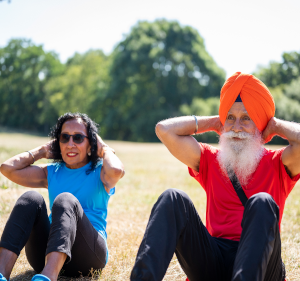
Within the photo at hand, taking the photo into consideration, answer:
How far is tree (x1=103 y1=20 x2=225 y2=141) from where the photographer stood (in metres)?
40.0

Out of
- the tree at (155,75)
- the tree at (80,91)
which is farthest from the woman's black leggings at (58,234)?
the tree at (80,91)

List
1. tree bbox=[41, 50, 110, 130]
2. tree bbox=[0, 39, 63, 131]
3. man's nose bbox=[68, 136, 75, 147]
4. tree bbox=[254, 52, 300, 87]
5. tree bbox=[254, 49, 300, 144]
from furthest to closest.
Answer: tree bbox=[0, 39, 63, 131], tree bbox=[41, 50, 110, 130], tree bbox=[254, 52, 300, 87], tree bbox=[254, 49, 300, 144], man's nose bbox=[68, 136, 75, 147]

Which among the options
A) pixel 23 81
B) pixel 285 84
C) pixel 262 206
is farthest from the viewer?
pixel 23 81

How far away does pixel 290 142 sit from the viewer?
2.90m

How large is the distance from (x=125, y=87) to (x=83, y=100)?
7072 mm

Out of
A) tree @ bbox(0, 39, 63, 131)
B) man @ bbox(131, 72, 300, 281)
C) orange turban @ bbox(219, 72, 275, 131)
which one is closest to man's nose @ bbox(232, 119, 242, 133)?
man @ bbox(131, 72, 300, 281)

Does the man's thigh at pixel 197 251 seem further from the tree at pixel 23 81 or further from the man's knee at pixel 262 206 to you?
the tree at pixel 23 81

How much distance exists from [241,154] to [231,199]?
0.46m

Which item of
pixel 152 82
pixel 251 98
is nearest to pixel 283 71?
pixel 152 82

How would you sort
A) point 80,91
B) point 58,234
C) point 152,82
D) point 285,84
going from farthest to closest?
point 80,91 < point 152,82 < point 285,84 < point 58,234

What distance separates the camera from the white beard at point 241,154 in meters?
2.91

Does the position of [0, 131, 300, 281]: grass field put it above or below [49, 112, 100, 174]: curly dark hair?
below

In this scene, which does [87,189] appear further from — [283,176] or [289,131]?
[289,131]

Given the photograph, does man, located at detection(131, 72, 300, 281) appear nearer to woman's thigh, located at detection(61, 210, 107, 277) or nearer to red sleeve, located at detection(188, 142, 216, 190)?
red sleeve, located at detection(188, 142, 216, 190)
